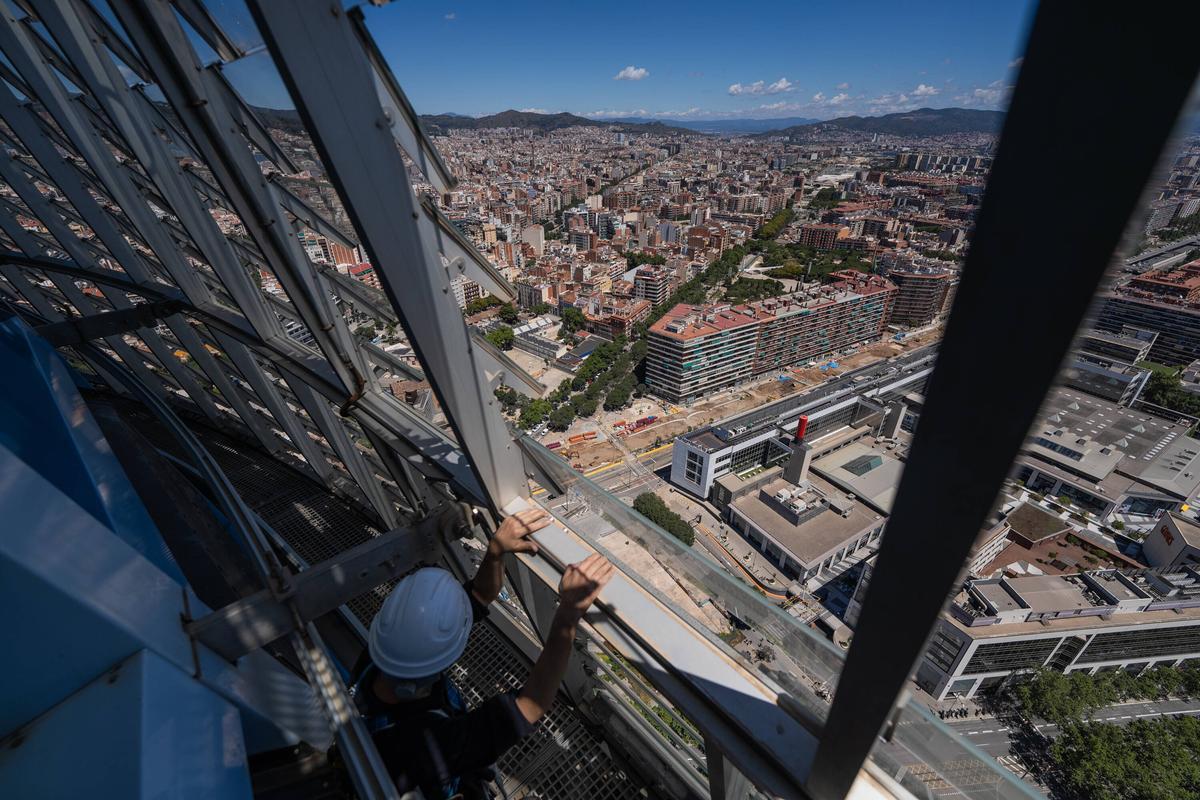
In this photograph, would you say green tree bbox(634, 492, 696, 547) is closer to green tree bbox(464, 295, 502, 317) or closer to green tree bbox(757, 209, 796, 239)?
green tree bbox(464, 295, 502, 317)

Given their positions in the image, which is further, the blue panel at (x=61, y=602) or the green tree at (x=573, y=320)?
the green tree at (x=573, y=320)

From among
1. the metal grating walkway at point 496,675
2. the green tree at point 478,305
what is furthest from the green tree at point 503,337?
the metal grating walkway at point 496,675

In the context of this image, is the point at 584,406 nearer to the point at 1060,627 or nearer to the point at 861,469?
the point at 861,469

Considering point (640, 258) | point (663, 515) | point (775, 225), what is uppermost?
point (640, 258)

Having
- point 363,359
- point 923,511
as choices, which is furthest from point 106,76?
point 923,511

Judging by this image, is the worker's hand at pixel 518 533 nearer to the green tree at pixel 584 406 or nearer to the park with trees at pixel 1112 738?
the park with trees at pixel 1112 738

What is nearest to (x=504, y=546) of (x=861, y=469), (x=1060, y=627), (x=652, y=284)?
(x=1060, y=627)

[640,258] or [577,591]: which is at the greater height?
[577,591]
